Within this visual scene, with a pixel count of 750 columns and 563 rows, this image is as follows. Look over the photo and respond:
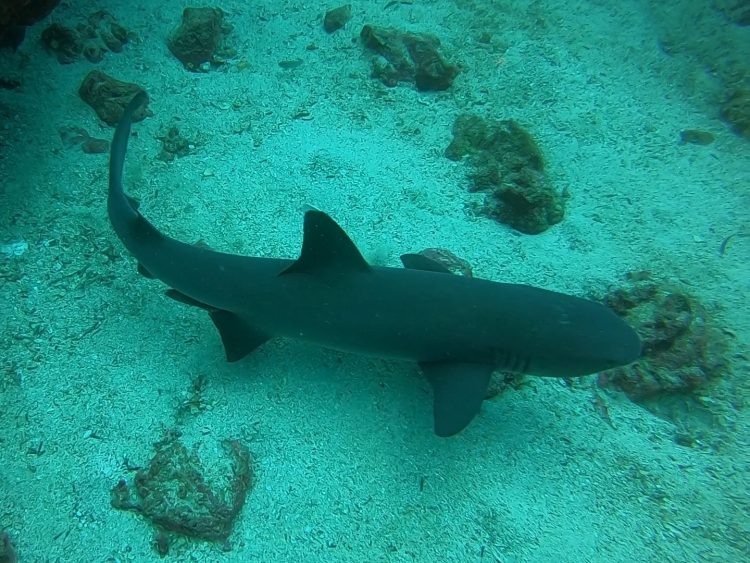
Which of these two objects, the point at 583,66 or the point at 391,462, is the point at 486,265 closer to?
the point at 391,462

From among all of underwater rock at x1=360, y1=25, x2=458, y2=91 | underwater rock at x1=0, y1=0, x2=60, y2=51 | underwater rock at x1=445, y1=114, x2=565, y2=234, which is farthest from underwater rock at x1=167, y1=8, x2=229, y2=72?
underwater rock at x1=445, y1=114, x2=565, y2=234

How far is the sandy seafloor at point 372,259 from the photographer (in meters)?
2.84

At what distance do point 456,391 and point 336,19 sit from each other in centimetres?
559

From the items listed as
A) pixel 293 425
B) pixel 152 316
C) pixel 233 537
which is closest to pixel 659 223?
pixel 293 425

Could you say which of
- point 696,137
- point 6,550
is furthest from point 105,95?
point 696,137

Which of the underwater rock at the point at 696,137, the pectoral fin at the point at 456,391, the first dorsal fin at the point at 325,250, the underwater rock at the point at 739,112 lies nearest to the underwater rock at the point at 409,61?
the underwater rock at the point at 696,137

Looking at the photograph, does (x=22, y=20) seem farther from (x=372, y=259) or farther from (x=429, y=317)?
(x=429, y=317)

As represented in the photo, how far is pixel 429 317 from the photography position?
2.88 metres

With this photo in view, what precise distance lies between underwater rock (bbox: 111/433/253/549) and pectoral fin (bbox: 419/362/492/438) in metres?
1.42

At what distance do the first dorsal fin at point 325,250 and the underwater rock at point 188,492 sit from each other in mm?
1412

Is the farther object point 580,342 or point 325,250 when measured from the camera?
point 325,250

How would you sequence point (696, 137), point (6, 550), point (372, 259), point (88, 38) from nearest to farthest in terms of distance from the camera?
point (6, 550), point (372, 259), point (696, 137), point (88, 38)

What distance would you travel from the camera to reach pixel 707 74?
20.0 ft

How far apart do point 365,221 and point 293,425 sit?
2.17 metres
